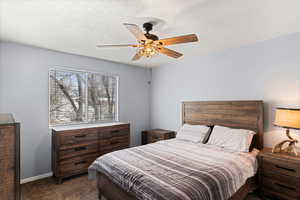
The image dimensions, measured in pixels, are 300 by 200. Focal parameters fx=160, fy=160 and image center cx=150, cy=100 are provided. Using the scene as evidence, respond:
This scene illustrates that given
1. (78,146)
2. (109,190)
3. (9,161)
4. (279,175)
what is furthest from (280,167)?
(78,146)

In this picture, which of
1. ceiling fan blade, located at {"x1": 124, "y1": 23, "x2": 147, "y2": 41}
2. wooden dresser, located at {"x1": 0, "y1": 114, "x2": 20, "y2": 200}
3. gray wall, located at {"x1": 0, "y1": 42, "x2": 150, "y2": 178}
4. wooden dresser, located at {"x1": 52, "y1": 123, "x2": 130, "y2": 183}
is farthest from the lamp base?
gray wall, located at {"x1": 0, "y1": 42, "x2": 150, "y2": 178}

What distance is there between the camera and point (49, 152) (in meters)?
3.16

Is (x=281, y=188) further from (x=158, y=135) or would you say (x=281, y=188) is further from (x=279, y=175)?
(x=158, y=135)

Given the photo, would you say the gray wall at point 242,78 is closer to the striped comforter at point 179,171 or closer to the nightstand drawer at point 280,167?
the nightstand drawer at point 280,167

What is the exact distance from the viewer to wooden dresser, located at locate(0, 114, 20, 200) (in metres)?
1.14

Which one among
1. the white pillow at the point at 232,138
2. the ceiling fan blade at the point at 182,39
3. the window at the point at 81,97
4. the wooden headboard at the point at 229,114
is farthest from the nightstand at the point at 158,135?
the ceiling fan blade at the point at 182,39

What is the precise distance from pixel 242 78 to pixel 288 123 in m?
1.09

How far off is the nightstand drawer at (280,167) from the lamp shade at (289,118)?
0.50 metres

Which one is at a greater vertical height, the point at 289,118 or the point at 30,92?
the point at 30,92

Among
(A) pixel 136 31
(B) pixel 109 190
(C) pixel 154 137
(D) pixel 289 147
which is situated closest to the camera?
(A) pixel 136 31

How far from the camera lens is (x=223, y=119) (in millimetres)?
3119

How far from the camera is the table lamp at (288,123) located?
84.0 inches

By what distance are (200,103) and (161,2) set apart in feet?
7.79

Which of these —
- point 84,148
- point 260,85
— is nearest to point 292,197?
point 260,85
